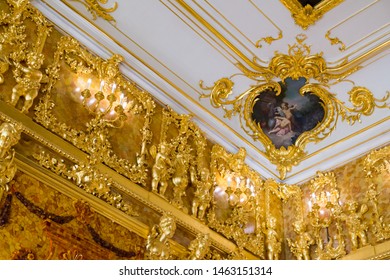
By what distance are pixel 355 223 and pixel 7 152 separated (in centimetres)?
616

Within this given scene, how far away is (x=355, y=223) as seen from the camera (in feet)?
31.9

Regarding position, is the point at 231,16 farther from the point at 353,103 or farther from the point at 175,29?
the point at 353,103

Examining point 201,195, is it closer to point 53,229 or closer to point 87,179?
point 87,179

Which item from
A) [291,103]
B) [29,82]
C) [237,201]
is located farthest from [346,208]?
[29,82]

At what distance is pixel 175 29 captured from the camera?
9359 mm

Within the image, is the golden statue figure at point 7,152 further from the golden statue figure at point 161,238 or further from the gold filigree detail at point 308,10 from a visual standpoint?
the gold filigree detail at point 308,10

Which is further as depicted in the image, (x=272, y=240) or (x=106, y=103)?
(x=272, y=240)

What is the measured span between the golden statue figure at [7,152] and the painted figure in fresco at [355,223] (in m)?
6.01

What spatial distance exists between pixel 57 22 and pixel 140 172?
274 cm

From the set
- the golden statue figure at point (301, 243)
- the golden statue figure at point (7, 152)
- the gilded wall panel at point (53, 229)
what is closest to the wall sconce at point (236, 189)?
the golden statue figure at point (301, 243)

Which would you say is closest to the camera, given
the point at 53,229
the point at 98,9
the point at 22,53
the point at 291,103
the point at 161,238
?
the point at 53,229

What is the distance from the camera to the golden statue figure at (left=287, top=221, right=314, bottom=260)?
10250 millimetres

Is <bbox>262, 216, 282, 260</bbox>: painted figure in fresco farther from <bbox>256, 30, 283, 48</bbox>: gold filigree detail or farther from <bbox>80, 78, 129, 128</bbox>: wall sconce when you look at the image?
<bbox>80, 78, 129, 128</bbox>: wall sconce
